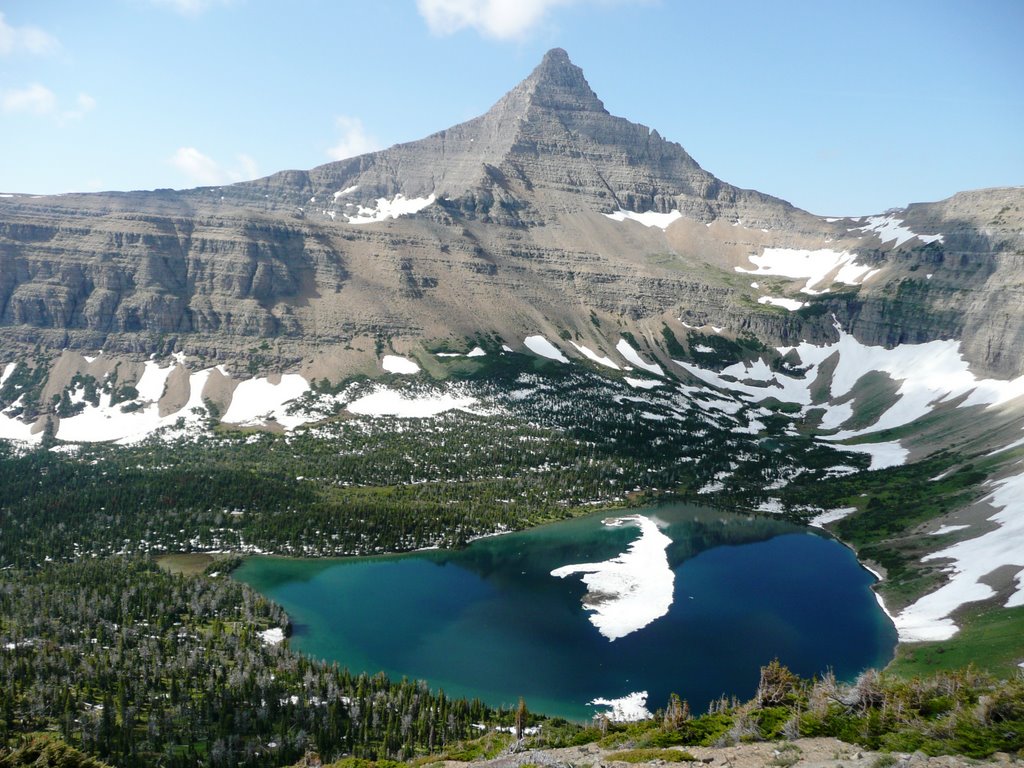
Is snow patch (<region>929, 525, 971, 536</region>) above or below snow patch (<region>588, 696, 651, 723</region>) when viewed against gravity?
above

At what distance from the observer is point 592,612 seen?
85250 mm

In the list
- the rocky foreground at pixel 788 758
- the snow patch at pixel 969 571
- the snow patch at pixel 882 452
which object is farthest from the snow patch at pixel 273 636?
the snow patch at pixel 882 452

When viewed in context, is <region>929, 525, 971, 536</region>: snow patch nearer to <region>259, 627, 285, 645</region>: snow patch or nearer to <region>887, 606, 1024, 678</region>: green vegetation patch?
<region>887, 606, 1024, 678</region>: green vegetation patch

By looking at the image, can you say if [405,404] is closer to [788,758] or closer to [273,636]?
[273,636]

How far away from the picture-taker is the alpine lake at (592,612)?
69625mm

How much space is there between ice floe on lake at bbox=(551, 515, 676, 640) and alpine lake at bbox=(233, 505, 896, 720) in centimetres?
30

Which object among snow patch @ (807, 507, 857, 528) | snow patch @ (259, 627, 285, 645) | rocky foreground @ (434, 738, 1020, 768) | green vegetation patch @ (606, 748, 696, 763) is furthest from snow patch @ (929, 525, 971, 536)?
green vegetation patch @ (606, 748, 696, 763)

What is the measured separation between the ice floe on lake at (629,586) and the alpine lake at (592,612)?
30 cm

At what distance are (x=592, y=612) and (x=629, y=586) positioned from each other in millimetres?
10324

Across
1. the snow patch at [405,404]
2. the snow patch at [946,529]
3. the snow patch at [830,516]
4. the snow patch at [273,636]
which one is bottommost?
the snow patch at [273,636]

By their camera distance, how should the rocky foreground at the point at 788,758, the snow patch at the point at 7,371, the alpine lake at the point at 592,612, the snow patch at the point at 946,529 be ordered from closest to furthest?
the rocky foreground at the point at 788,758, the alpine lake at the point at 592,612, the snow patch at the point at 946,529, the snow patch at the point at 7,371

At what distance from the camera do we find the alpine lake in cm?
6962

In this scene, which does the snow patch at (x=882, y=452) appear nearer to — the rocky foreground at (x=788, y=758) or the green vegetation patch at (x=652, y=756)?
the rocky foreground at (x=788, y=758)

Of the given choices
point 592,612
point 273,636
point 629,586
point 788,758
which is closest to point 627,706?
point 592,612
